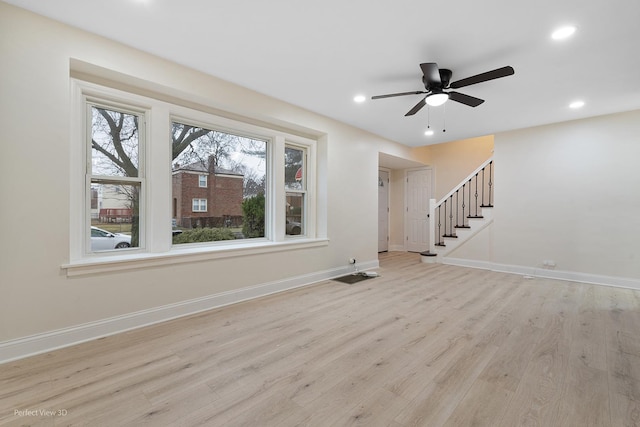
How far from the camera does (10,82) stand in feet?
7.00

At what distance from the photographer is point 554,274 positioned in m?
4.85

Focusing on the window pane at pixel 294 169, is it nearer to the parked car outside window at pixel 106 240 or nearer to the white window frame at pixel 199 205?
the white window frame at pixel 199 205

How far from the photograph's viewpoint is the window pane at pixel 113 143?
8.95 feet

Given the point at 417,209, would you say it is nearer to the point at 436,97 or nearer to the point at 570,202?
the point at 570,202

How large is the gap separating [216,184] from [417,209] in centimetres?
585

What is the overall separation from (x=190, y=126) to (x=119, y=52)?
97 centimetres

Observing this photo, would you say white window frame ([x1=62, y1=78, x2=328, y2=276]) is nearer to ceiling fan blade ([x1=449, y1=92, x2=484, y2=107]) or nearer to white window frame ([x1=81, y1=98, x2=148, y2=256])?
white window frame ([x1=81, y1=98, x2=148, y2=256])

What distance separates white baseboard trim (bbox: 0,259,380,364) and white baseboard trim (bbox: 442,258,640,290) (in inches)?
151

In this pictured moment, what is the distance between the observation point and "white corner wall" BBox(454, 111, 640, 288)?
4301mm

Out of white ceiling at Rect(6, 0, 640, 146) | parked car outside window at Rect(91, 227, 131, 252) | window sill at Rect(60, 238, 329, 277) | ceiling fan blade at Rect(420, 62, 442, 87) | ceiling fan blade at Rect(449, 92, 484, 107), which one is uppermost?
white ceiling at Rect(6, 0, 640, 146)

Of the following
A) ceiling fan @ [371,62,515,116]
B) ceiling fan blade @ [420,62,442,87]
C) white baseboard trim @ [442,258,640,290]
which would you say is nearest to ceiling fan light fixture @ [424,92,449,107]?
ceiling fan @ [371,62,515,116]

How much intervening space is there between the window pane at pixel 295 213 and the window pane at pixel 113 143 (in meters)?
2.20

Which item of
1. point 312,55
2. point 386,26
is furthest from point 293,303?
point 386,26

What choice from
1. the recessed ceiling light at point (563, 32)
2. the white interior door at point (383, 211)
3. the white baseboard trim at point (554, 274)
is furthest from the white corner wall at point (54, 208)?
the white interior door at point (383, 211)
